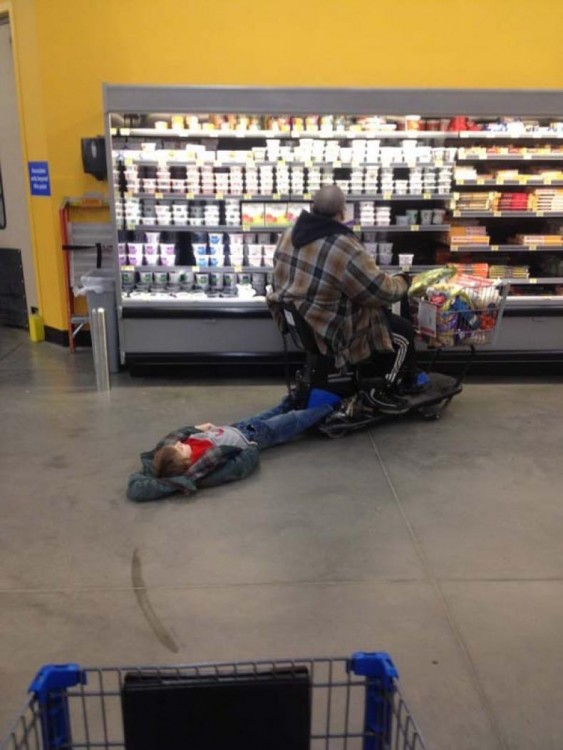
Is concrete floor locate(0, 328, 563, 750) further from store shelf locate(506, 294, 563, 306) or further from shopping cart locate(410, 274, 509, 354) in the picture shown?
store shelf locate(506, 294, 563, 306)

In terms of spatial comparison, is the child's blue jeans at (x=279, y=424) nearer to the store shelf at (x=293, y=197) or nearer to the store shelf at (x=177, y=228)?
the store shelf at (x=177, y=228)

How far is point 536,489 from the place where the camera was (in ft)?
13.3

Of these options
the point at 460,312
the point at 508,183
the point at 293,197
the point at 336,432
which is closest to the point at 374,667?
the point at 336,432

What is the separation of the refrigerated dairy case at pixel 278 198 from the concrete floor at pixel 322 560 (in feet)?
3.57

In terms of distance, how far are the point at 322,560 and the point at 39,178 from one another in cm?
514

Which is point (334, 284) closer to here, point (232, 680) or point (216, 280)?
point (216, 280)

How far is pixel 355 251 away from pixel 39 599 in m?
2.76

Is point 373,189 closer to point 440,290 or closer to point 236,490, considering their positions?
point 440,290

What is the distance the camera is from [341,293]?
15.0 feet

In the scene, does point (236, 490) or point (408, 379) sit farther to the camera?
point (408, 379)

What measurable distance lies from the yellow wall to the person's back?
269 centimetres

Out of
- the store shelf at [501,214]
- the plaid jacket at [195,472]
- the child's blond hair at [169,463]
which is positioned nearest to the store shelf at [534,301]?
the store shelf at [501,214]

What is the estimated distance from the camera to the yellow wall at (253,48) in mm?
6316

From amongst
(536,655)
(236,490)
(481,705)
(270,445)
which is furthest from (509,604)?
(270,445)
